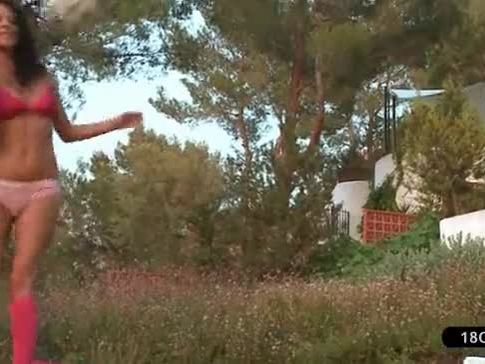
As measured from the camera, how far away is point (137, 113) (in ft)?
11.8

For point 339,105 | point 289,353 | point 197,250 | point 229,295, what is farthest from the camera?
point 339,105

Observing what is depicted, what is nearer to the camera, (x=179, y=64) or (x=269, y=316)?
(x=269, y=316)

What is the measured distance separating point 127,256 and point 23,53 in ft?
29.0

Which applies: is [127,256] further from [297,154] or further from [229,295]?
[229,295]

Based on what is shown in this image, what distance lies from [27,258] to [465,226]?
9.43m

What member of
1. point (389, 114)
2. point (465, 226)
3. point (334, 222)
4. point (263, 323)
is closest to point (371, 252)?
point (334, 222)

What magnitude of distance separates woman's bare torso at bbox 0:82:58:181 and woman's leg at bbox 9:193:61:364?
0.09 metres

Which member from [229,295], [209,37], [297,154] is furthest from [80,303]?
[209,37]

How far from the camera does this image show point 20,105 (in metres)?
3.37

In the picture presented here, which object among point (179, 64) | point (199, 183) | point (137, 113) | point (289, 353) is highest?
point (179, 64)

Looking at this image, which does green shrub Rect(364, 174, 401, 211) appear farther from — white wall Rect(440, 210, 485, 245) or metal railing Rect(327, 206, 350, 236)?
white wall Rect(440, 210, 485, 245)

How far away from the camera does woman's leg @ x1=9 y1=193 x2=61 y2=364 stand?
11.2 feet

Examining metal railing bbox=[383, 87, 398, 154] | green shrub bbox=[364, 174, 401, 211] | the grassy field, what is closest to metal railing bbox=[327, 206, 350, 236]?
green shrub bbox=[364, 174, 401, 211]

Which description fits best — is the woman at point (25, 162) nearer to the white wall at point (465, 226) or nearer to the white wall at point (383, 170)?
the white wall at point (465, 226)
